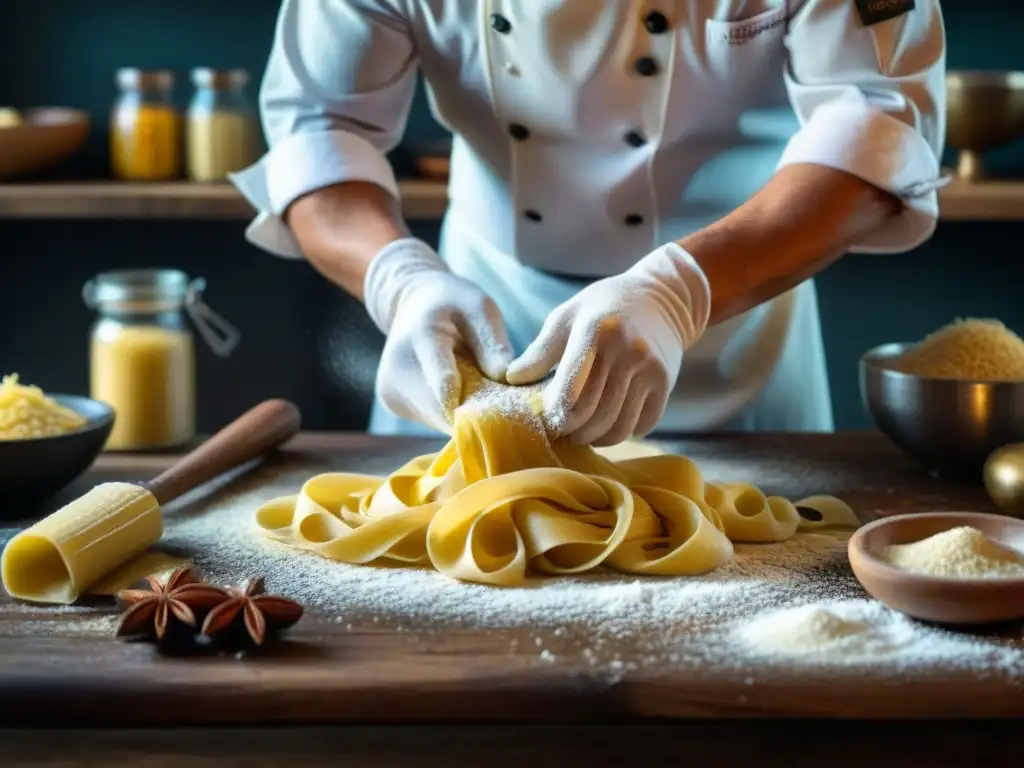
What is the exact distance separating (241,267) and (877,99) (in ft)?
6.55

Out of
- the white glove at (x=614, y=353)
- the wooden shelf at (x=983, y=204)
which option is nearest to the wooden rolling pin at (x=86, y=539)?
the white glove at (x=614, y=353)

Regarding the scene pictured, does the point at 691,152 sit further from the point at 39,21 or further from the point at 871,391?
the point at 39,21

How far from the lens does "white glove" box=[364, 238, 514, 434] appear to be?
141 centimetres

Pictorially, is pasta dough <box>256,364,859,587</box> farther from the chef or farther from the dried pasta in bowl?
the dried pasta in bowl

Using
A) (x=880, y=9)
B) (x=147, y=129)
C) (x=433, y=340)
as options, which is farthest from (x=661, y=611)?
(x=147, y=129)

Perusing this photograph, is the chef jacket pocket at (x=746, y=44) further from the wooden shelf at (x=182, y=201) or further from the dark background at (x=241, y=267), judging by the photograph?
the dark background at (x=241, y=267)

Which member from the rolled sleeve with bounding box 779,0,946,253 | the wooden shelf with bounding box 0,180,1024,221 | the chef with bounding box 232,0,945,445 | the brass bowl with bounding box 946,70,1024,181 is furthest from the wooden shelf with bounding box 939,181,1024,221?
the rolled sleeve with bounding box 779,0,946,253

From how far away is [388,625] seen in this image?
1.10 m

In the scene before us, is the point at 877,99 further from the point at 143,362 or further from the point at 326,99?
the point at 143,362

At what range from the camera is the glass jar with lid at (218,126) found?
2.72m

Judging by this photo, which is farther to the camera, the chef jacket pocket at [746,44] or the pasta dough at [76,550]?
the chef jacket pocket at [746,44]

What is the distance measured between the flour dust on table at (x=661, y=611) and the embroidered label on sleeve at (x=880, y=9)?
687mm

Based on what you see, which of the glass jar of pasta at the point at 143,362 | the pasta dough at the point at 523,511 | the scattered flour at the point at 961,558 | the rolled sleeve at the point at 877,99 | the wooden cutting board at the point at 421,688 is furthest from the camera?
the glass jar of pasta at the point at 143,362

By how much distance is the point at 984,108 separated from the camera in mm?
2639
